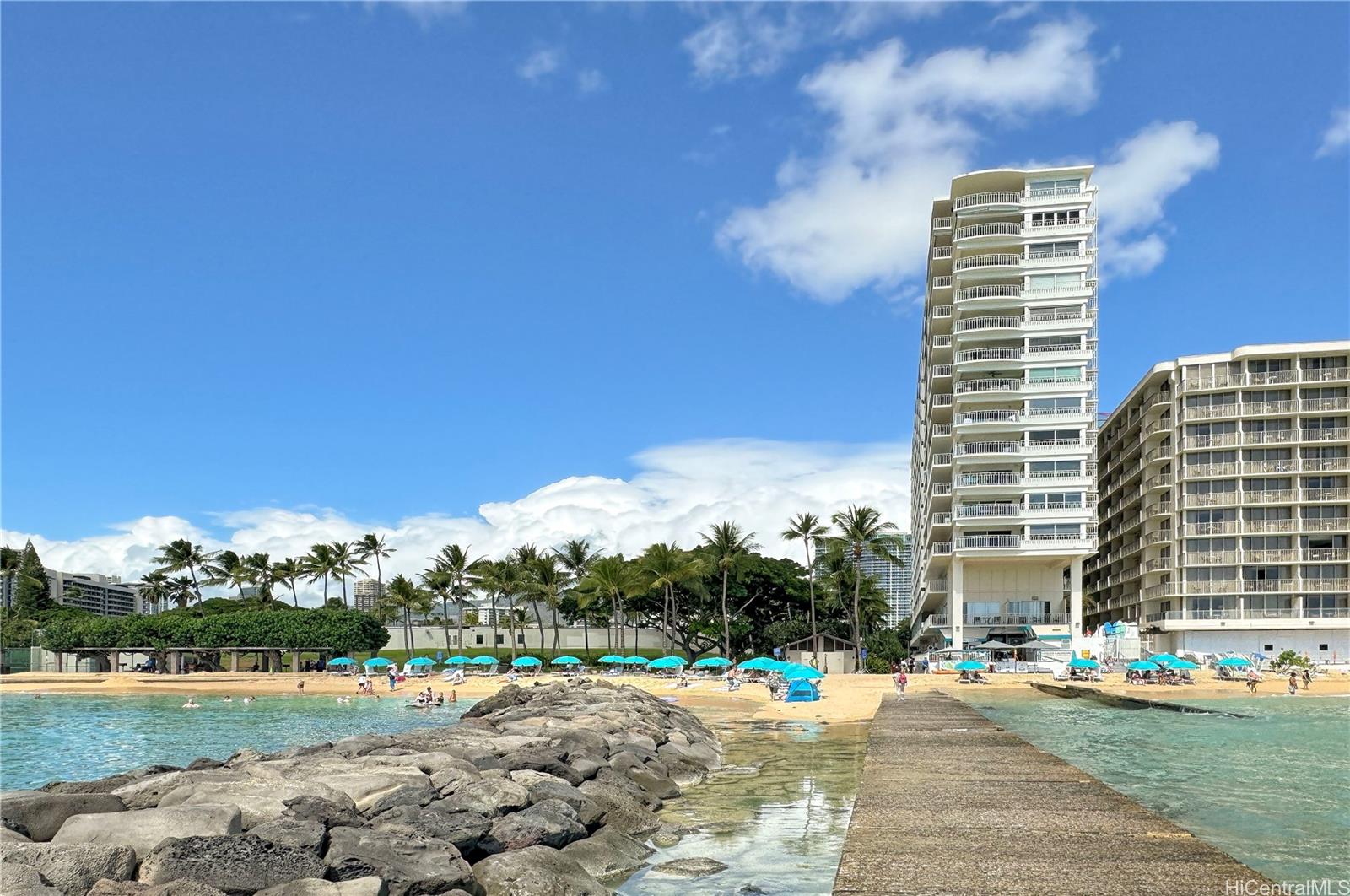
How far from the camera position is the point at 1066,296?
7288cm

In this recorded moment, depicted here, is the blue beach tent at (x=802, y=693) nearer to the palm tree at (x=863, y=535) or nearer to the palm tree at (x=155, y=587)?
the palm tree at (x=863, y=535)

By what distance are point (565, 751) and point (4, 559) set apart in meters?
115

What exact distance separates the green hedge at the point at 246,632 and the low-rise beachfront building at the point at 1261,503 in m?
60.0

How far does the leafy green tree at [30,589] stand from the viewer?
4205 inches

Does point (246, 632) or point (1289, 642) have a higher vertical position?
point (246, 632)

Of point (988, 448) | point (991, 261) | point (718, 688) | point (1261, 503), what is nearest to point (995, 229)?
point (991, 261)

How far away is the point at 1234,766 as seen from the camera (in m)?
23.3

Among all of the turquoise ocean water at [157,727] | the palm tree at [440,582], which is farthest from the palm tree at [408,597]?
the turquoise ocean water at [157,727]

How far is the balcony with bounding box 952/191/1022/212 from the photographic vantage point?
243ft

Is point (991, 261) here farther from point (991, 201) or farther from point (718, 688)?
point (718, 688)

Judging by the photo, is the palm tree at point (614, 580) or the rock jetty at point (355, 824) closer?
the rock jetty at point (355, 824)

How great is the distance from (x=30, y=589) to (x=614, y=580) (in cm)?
6542

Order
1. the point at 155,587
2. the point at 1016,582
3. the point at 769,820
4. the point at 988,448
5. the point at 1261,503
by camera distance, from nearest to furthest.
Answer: the point at 769,820, the point at 988,448, the point at 1016,582, the point at 1261,503, the point at 155,587

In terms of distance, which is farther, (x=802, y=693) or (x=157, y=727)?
(x=802, y=693)
